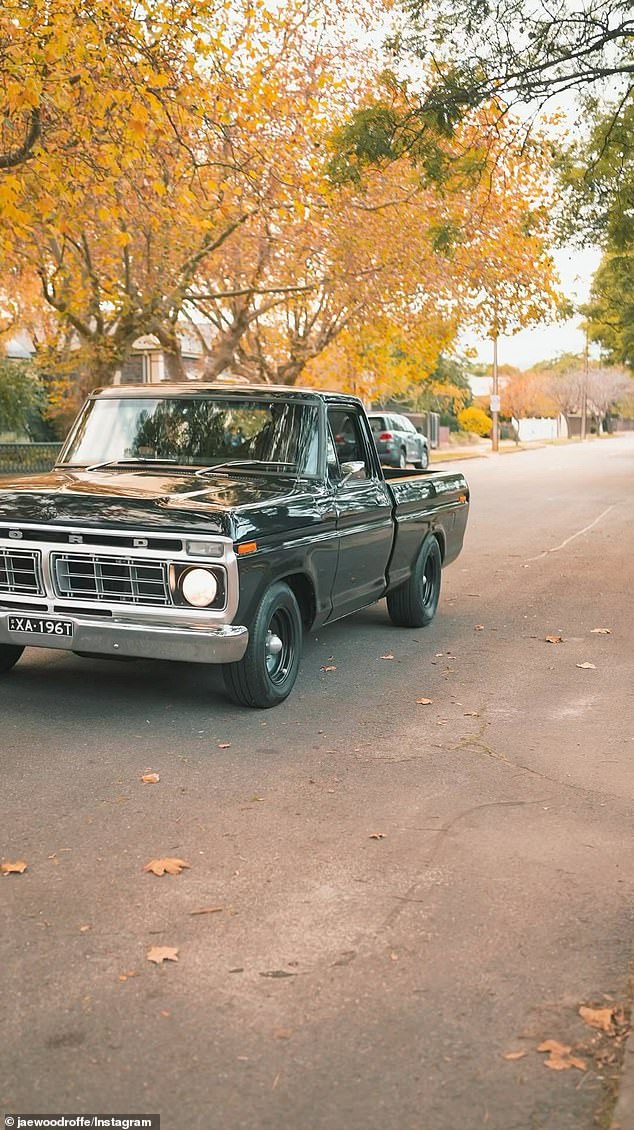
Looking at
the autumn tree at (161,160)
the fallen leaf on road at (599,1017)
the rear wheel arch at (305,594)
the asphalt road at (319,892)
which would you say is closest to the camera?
the asphalt road at (319,892)

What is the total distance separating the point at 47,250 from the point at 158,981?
21.7 meters

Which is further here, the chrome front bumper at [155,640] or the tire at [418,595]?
the tire at [418,595]

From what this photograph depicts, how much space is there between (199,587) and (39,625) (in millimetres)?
946

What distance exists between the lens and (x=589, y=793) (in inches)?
227

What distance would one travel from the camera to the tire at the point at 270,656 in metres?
6.92

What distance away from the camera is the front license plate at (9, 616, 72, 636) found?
6.79 m

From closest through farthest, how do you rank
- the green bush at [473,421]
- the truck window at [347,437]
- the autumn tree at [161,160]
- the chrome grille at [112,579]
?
the chrome grille at [112,579]
the truck window at [347,437]
the autumn tree at [161,160]
the green bush at [473,421]

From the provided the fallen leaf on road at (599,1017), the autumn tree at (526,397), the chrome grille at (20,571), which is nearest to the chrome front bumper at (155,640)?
the chrome grille at (20,571)

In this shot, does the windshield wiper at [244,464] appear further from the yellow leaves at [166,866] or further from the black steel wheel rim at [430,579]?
the yellow leaves at [166,866]

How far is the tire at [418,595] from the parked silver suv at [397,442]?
24.3 meters

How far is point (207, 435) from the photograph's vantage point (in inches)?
322

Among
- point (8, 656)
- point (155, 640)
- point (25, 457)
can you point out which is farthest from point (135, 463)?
point (25, 457)

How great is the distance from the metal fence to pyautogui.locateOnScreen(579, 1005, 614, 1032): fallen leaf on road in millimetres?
23806

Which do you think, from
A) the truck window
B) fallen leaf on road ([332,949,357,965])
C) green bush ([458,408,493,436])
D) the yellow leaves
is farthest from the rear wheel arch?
green bush ([458,408,493,436])
